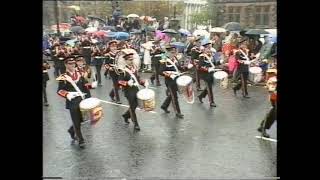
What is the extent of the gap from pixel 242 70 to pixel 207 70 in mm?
573

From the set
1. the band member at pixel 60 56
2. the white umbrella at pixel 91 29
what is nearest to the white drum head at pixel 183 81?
the white umbrella at pixel 91 29

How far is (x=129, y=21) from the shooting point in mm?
6695

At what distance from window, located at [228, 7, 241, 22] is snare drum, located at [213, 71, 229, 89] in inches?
58.9

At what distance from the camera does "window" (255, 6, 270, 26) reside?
20.3 ft

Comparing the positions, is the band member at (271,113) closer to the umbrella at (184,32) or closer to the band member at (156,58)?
the umbrella at (184,32)

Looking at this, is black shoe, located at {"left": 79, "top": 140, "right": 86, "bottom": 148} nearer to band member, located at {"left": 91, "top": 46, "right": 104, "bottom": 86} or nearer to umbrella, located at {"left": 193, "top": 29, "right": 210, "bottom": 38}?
band member, located at {"left": 91, "top": 46, "right": 104, "bottom": 86}

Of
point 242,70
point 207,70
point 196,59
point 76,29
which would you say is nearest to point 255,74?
point 242,70

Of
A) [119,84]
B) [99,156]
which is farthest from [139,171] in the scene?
[119,84]

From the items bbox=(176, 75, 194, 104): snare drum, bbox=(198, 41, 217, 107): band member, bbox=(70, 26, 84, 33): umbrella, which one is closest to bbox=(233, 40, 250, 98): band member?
bbox=(198, 41, 217, 107): band member

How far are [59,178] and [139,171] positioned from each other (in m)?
0.95

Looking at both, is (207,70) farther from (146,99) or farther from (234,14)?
(234,14)

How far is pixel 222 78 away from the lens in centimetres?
784
